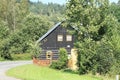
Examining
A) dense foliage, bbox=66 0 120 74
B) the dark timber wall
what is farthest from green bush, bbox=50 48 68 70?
the dark timber wall

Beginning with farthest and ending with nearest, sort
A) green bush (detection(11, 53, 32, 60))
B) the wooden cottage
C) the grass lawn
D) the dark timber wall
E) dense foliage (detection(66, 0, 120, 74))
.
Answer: green bush (detection(11, 53, 32, 60)), the dark timber wall, the wooden cottage, dense foliage (detection(66, 0, 120, 74)), the grass lawn

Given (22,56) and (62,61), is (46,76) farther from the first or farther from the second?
(22,56)

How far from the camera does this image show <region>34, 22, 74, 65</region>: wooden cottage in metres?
65.2

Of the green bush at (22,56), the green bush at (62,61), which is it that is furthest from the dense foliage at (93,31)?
the green bush at (22,56)

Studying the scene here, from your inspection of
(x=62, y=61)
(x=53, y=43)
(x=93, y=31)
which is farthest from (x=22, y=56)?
(x=93, y=31)

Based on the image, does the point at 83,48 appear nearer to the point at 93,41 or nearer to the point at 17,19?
the point at 93,41

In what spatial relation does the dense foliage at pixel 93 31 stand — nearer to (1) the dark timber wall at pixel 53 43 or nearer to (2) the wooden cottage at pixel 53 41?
(2) the wooden cottage at pixel 53 41

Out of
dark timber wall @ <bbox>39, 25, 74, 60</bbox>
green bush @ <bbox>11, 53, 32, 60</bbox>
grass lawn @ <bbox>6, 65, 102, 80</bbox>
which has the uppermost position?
dark timber wall @ <bbox>39, 25, 74, 60</bbox>

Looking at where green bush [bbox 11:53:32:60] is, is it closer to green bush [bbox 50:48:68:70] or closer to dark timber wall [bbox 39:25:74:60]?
dark timber wall [bbox 39:25:74:60]

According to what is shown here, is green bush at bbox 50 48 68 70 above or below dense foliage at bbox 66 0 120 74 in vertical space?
below

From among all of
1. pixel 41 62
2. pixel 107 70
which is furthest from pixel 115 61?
pixel 41 62

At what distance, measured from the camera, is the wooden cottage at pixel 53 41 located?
214 feet

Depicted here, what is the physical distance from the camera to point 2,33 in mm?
87062

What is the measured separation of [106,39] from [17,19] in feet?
275
